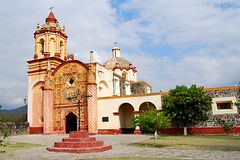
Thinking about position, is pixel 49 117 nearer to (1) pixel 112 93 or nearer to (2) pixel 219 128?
(1) pixel 112 93

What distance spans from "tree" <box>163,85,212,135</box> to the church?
107cm

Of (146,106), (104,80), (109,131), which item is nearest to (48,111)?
(104,80)

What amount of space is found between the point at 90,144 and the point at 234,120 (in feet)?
47.8

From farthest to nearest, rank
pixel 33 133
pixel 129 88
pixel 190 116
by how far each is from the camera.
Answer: pixel 129 88, pixel 33 133, pixel 190 116

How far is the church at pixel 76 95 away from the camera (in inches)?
1000

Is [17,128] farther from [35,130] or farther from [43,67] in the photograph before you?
[43,67]

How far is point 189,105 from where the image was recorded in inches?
871

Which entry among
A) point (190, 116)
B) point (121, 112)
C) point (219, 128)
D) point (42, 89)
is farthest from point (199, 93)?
point (42, 89)

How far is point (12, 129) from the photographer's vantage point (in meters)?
27.4

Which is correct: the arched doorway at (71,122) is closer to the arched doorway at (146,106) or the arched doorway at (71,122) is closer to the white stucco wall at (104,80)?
the white stucco wall at (104,80)

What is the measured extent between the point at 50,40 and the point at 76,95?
10.4 meters

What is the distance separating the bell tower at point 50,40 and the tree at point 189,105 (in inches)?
613

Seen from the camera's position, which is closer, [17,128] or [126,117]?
[17,128]

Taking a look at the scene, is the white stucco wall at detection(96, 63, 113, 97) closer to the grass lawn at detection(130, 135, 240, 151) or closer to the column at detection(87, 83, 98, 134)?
the column at detection(87, 83, 98, 134)
